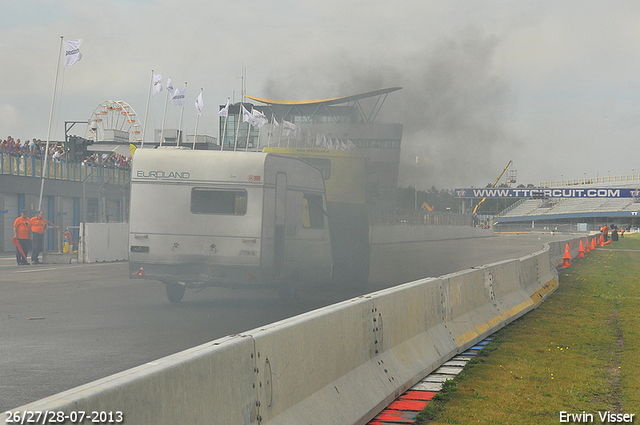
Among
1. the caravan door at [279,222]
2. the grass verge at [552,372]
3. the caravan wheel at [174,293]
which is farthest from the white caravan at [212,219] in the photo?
the grass verge at [552,372]

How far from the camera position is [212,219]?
13.7m

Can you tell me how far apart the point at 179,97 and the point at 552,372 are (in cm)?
3901

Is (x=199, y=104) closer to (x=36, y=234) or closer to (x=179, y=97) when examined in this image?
(x=179, y=97)

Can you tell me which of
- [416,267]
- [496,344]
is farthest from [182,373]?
[416,267]

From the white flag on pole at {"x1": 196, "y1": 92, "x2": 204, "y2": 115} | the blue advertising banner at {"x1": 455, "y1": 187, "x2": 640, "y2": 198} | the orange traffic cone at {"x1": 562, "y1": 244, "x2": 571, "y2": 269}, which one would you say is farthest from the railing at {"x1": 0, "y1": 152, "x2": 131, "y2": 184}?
→ the blue advertising banner at {"x1": 455, "y1": 187, "x2": 640, "y2": 198}

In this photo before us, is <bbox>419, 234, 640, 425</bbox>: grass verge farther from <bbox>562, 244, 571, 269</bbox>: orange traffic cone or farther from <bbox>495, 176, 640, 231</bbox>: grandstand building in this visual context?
<bbox>495, 176, 640, 231</bbox>: grandstand building

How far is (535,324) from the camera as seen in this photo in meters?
11.7

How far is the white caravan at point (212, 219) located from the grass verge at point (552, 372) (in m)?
4.52

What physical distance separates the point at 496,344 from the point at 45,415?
779cm

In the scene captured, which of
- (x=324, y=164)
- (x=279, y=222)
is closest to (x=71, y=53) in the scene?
(x=324, y=164)

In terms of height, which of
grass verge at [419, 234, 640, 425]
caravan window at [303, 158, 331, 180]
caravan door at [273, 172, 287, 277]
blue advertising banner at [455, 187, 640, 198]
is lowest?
grass verge at [419, 234, 640, 425]

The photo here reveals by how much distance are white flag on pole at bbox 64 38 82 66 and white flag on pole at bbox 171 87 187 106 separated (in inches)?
454

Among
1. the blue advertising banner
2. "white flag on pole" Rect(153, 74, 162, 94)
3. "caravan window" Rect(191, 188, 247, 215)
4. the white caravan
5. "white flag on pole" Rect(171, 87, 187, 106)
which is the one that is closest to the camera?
the white caravan

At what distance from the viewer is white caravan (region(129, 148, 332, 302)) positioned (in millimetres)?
13516
